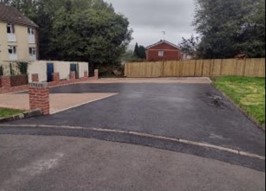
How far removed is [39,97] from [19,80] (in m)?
10.6

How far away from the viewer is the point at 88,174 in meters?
5.32

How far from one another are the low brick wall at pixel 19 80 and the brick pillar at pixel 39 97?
31.1ft

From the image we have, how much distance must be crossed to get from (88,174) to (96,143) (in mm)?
1838

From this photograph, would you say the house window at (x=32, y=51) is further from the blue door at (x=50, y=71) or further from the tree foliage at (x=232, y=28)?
the tree foliage at (x=232, y=28)

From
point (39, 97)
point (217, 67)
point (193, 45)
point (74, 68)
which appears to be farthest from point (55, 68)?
point (217, 67)

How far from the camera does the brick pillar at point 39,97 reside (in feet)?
34.8

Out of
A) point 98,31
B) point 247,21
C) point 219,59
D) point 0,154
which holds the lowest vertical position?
point 0,154

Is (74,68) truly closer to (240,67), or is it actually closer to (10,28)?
(10,28)

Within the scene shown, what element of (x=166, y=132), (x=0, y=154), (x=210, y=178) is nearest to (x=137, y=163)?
(x=210, y=178)

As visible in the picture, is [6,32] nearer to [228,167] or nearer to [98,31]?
[98,31]

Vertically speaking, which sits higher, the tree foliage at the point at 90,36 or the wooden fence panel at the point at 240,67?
the tree foliage at the point at 90,36

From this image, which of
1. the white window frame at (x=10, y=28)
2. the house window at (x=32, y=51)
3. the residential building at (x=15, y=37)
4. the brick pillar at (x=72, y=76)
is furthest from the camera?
the house window at (x=32, y=51)

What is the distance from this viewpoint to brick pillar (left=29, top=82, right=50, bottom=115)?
1062cm

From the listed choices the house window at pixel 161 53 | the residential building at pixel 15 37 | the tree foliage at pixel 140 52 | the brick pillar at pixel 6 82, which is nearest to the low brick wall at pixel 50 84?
the brick pillar at pixel 6 82
